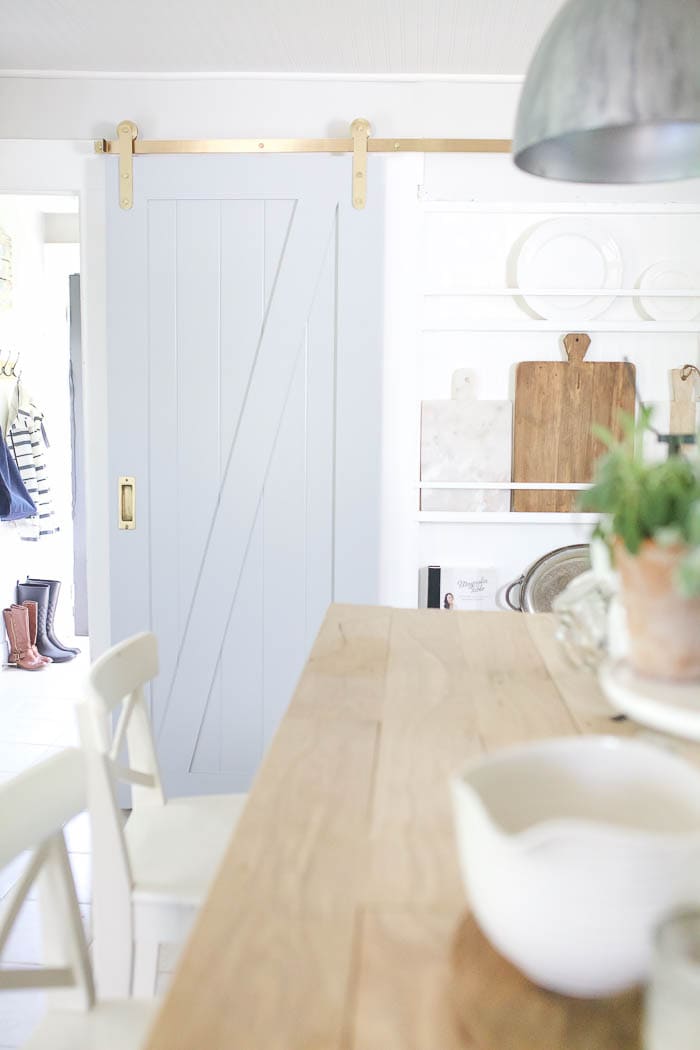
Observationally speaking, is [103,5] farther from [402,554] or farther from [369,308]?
[402,554]

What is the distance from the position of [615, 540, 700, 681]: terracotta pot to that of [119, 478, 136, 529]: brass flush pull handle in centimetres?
234

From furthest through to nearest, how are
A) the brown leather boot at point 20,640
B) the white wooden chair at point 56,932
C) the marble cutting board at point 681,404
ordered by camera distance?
1. the brown leather boot at point 20,640
2. the marble cutting board at point 681,404
3. the white wooden chair at point 56,932

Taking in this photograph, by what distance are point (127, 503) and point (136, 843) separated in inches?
65.6

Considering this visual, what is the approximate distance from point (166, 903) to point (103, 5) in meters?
2.35

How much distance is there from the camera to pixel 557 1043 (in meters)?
0.59

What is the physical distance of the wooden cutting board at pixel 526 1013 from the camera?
589 mm

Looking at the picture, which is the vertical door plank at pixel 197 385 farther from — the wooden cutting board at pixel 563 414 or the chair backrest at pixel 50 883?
the chair backrest at pixel 50 883

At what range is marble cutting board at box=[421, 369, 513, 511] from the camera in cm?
314

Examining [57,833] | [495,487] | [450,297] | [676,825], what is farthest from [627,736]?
[450,297]

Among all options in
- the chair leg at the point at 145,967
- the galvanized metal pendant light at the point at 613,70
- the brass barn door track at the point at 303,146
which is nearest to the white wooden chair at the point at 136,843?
the chair leg at the point at 145,967

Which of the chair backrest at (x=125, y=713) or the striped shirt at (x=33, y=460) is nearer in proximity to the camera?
the chair backrest at (x=125, y=713)

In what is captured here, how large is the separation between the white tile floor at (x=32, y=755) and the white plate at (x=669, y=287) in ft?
7.35

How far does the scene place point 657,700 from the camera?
3.12 ft

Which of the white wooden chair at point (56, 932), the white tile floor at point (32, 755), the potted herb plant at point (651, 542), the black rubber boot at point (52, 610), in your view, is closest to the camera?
the potted herb plant at point (651, 542)
